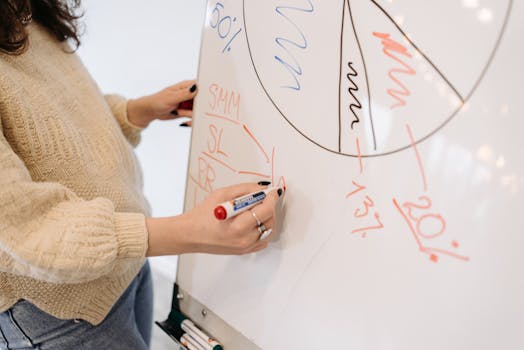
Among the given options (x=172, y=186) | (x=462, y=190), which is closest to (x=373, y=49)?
(x=462, y=190)

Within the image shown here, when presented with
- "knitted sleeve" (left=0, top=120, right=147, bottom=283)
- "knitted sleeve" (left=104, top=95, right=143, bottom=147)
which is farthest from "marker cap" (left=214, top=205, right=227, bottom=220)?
"knitted sleeve" (left=104, top=95, right=143, bottom=147)

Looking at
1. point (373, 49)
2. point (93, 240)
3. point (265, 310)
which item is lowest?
point (265, 310)

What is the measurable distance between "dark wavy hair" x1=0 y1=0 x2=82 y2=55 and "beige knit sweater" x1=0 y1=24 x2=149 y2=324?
0.7 inches

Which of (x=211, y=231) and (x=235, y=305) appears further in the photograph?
(x=235, y=305)

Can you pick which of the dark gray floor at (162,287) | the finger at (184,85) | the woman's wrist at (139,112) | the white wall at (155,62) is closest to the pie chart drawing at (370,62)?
the finger at (184,85)

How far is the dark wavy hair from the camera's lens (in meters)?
0.59

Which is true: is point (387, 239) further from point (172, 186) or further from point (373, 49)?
point (172, 186)

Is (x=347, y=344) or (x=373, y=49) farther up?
(x=373, y=49)

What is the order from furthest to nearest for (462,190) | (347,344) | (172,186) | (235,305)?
1. (172,186)
2. (235,305)
3. (347,344)
4. (462,190)

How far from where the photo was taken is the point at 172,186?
1.62 metres

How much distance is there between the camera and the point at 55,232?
20.7 inches

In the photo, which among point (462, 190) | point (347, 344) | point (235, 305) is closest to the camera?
point (462, 190)

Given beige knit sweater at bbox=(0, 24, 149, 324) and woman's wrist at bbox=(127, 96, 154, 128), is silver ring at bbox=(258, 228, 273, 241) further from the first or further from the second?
woman's wrist at bbox=(127, 96, 154, 128)

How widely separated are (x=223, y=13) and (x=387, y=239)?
40 cm
